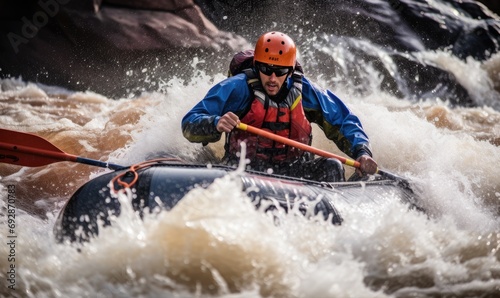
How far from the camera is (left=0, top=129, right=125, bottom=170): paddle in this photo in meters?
4.55

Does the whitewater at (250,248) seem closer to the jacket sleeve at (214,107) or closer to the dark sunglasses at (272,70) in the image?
the jacket sleeve at (214,107)

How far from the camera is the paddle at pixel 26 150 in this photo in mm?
4547

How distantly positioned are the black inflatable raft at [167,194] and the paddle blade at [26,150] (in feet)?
2.85

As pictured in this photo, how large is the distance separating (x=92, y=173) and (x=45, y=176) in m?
0.42

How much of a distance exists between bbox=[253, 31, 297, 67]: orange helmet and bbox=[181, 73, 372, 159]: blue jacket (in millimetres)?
186

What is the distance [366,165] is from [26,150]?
2315 millimetres

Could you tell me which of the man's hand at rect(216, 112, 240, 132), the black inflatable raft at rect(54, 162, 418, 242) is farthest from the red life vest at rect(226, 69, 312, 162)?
the black inflatable raft at rect(54, 162, 418, 242)

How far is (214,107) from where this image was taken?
Answer: 4.70 metres

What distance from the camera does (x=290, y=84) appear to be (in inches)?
191

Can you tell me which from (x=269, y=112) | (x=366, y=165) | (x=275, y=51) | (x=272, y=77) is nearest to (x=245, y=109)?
(x=269, y=112)

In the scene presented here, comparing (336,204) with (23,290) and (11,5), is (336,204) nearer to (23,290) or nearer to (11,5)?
(23,290)
